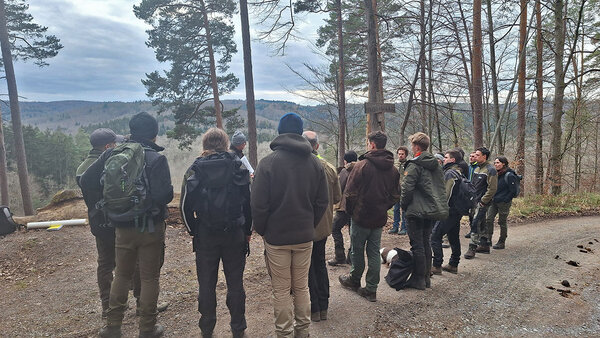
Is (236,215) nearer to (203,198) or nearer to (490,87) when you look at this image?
(203,198)

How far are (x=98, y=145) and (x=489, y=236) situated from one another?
6657mm

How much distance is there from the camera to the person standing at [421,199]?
414cm

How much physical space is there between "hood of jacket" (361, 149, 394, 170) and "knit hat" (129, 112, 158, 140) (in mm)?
2381

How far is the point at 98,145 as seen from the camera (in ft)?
12.6

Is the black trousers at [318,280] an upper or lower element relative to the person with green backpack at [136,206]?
lower

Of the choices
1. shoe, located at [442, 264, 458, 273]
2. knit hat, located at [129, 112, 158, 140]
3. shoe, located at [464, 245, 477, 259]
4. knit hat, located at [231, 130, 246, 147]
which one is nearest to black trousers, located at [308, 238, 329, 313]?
knit hat, located at [231, 130, 246, 147]

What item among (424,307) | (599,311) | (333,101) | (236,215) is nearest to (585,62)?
(333,101)

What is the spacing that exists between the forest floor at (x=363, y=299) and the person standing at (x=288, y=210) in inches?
23.9

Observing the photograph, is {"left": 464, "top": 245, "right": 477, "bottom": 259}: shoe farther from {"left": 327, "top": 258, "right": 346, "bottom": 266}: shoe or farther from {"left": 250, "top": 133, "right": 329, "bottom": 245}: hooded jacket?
{"left": 250, "top": 133, "right": 329, "bottom": 245}: hooded jacket

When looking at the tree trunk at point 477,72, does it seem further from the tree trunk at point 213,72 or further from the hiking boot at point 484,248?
the tree trunk at point 213,72

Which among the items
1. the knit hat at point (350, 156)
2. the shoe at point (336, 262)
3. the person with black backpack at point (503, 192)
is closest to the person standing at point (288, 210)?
the shoe at point (336, 262)

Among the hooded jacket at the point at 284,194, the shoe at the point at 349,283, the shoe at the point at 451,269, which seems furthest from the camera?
the shoe at the point at 451,269

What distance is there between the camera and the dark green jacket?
413 centimetres

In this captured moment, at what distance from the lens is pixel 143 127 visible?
3223mm
